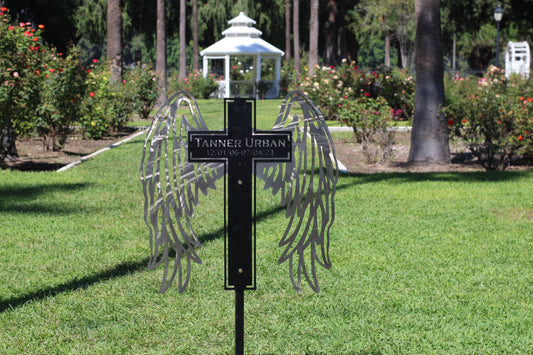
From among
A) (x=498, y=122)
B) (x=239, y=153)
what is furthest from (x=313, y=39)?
(x=239, y=153)

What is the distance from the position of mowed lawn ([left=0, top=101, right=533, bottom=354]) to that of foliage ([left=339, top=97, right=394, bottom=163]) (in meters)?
3.96

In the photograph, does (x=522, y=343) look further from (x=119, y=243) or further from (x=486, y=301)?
(x=119, y=243)

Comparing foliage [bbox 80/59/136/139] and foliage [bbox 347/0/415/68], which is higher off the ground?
foliage [bbox 347/0/415/68]

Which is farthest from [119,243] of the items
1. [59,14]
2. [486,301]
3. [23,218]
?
[59,14]

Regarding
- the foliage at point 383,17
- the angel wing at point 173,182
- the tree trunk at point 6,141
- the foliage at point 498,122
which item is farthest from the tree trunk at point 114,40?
the foliage at point 383,17

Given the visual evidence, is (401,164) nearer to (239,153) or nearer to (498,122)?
(498,122)

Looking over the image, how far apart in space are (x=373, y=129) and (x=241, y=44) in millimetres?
25050

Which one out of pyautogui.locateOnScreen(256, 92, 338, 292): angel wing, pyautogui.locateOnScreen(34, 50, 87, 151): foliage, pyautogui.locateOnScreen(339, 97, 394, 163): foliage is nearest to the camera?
pyautogui.locateOnScreen(256, 92, 338, 292): angel wing

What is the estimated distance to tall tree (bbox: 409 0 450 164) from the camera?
12516 millimetres

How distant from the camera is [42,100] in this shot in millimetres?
12953

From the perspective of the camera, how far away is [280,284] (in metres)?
5.61

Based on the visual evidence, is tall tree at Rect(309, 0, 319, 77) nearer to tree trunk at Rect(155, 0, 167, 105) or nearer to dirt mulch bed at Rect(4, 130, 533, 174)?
tree trunk at Rect(155, 0, 167, 105)

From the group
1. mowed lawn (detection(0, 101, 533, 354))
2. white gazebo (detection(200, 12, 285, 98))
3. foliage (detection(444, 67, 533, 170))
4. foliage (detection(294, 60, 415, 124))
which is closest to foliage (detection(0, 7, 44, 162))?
mowed lawn (detection(0, 101, 533, 354))

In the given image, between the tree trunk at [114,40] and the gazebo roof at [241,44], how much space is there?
665 inches
